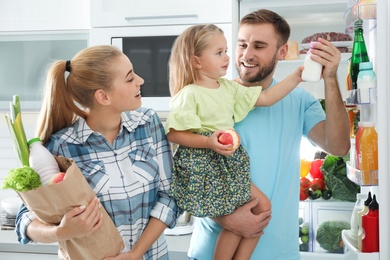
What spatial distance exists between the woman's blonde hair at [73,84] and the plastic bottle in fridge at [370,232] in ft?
2.56

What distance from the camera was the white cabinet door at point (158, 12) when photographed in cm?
252

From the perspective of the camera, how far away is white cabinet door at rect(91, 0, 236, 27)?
2518 mm

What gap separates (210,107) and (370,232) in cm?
55

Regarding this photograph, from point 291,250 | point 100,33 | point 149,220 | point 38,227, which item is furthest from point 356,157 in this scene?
point 100,33

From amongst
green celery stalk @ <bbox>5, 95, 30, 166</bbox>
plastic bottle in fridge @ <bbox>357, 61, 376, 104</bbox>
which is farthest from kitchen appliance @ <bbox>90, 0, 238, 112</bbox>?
green celery stalk @ <bbox>5, 95, 30, 166</bbox>

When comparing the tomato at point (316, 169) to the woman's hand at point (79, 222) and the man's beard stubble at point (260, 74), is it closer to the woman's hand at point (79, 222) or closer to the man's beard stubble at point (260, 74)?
the man's beard stubble at point (260, 74)

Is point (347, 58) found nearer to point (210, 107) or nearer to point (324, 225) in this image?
point (324, 225)

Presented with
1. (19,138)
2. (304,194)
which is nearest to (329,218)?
(304,194)

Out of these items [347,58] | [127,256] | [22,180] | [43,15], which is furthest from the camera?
[43,15]

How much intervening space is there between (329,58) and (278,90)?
169 millimetres

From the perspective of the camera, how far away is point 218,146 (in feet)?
4.91

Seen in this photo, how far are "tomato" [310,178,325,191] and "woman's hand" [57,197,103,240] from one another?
1.37m

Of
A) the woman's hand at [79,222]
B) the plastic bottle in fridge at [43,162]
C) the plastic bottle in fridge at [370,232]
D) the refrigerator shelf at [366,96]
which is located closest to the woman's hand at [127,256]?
the woman's hand at [79,222]

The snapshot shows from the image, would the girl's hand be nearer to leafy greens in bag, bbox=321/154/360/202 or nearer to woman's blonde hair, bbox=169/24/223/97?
woman's blonde hair, bbox=169/24/223/97
